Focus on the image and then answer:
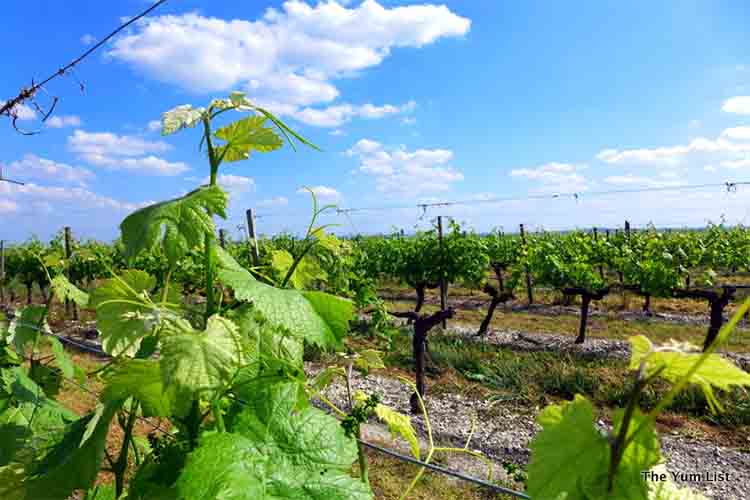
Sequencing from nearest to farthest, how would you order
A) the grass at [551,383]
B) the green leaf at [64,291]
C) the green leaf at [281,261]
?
1. the green leaf at [281,261]
2. the green leaf at [64,291]
3. the grass at [551,383]

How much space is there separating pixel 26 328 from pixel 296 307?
1.66 m

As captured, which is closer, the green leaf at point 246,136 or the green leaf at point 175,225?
the green leaf at point 175,225

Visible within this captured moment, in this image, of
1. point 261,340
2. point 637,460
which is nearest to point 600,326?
point 261,340

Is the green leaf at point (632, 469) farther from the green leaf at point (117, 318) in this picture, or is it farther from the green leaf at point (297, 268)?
the green leaf at point (297, 268)

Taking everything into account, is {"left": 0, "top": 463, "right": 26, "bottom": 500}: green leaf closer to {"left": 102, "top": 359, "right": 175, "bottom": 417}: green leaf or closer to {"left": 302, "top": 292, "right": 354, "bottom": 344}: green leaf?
{"left": 102, "top": 359, "right": 175, "bottom": 417}: green leaf

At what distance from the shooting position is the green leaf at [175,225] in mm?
840

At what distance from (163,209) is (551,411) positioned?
2.16ft

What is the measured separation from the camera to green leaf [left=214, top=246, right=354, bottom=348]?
88 cm

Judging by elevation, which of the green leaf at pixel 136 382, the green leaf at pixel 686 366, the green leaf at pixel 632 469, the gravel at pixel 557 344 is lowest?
the gravel at pixel 557 344

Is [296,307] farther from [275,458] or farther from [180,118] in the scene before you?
[180,118]

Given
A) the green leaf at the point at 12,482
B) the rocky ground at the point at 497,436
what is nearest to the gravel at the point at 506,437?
the rocky ground at the point at 497,436

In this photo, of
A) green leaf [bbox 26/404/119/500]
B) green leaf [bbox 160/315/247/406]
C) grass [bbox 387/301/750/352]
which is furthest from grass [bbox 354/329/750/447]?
green leaf [bbox 160/315/247/406]

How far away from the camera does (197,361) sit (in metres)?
0.79

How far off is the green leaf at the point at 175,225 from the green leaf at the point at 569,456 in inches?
23.7
